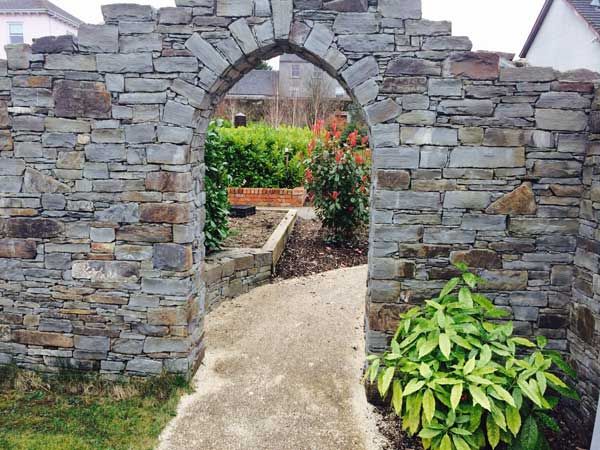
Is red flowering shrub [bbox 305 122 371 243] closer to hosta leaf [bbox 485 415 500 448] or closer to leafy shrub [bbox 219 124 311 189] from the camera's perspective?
leafy shrub [bbox 219 124 311 189]

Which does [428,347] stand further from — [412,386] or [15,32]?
[15,32]

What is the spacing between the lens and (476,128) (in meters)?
4.04

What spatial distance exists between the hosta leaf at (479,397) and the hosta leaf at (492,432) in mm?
167

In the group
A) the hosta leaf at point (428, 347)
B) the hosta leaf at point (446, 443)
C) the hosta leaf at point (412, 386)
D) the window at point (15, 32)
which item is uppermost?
the window at point (15, 32)

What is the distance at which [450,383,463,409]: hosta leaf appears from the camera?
318 centimetres

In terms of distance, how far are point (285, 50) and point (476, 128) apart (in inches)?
72.5

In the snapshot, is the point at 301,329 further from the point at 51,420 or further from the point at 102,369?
the point at 51,420

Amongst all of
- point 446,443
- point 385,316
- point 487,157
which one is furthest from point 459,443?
point 487,157

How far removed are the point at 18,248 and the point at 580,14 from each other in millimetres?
11607

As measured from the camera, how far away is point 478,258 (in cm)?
420

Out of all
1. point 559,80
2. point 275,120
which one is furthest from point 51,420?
point 275,120

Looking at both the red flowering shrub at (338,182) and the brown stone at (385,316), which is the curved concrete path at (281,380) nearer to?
the brown stone at (385,316)

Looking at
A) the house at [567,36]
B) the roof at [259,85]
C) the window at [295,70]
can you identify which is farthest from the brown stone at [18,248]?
the window at [295,70]

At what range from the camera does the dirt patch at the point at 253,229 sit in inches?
313
